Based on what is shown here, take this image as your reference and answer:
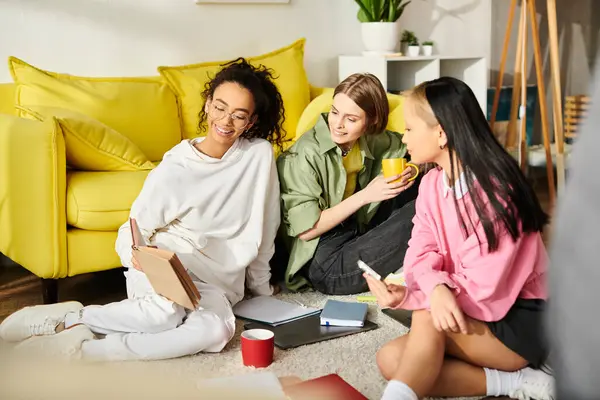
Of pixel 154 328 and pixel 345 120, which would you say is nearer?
pixel 154 328

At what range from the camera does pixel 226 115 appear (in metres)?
2.40

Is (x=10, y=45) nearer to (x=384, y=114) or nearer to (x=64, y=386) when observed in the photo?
(x=384, y=114)

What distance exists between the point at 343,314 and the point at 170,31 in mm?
1910

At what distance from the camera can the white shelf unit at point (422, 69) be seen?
4066mm

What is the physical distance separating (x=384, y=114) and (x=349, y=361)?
2.87 feet

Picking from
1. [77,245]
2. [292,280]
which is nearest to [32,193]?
[77,245]

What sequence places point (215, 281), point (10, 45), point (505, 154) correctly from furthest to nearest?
point (10, 45), point (215, 281), point (505, 154)

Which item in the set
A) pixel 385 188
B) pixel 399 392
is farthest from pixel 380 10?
pixel 399 392

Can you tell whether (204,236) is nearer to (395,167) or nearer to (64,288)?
(395,167)

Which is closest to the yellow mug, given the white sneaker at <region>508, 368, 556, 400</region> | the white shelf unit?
the white sneaker at <region>508, 368, 556, 400</region>

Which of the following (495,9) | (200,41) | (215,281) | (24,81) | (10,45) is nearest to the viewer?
(215,281)

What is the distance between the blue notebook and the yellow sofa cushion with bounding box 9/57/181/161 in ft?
3.97

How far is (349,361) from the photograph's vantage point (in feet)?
6.88

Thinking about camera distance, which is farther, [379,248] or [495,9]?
[495,9]
